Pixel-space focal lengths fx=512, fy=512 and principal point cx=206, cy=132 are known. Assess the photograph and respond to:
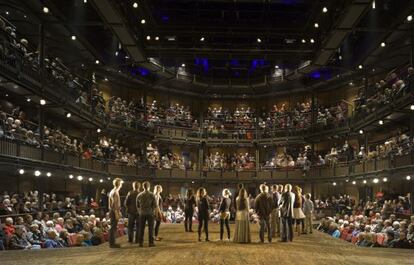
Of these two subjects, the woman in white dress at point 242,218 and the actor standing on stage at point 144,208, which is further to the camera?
the woman in white dress at point 242,218

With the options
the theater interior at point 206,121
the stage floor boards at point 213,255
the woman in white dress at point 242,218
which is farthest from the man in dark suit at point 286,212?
the woman in white dress at point 242,218

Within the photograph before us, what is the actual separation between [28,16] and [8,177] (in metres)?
7.73

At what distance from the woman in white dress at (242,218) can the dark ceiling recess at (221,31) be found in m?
9.52

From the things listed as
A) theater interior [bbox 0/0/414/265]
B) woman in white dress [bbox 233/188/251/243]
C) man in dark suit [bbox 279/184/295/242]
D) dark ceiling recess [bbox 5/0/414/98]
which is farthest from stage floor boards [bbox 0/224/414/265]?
dark ceiling recess [bbox 5/0/414/98]

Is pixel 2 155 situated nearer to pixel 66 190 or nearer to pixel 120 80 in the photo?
pixel 66 190

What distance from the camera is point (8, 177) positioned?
80.5ft

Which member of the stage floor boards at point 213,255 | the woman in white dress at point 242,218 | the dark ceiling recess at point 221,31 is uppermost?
the dark ceiling recess at point 221,31

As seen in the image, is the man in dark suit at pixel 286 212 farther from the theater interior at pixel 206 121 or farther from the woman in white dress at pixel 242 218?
the woman in white dress at pixel 242 218

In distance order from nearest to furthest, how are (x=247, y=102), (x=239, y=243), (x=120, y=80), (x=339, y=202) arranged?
(x=239, y=243) → (x=339, y=202) → (x=120, y=80) → (x=247, y=102)

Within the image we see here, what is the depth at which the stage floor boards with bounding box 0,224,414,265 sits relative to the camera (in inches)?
428

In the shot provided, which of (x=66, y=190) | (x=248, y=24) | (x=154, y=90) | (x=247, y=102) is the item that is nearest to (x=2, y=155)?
(x=66, y=190)

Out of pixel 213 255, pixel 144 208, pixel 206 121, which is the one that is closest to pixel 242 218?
pixel 144 208

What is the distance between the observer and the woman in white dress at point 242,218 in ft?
49.8

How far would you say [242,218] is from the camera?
15.3 meters
